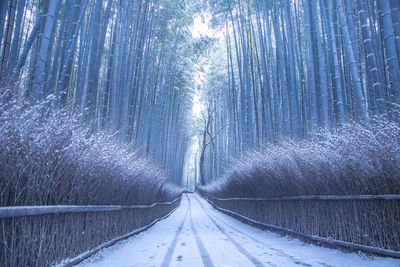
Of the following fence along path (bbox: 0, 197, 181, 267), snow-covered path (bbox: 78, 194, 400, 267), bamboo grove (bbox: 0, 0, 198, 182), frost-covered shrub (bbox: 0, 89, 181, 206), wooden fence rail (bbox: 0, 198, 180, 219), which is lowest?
snow-covered path (bbox: 78, 194, 400, 267)

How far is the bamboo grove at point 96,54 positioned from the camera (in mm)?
3354

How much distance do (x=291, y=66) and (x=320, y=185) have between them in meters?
3.42

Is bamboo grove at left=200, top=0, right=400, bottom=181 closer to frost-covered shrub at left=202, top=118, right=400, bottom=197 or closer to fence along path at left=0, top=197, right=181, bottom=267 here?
frost-covered shrub at left=202, top=118, right=400, bottom=197

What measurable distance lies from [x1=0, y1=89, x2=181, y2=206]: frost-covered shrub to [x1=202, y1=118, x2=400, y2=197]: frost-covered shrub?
8.68 feet

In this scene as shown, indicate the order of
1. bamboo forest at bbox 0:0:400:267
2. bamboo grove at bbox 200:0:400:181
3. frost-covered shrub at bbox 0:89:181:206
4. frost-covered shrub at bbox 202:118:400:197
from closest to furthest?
1. frost-covered shrub at bbox 0:89:181:206
2. bamboo forest at bbox 0:0:400:267
3. frost-covered shrub at bbox 202:118:400:197
4. bamboo grove at bbox 200:0:400:181

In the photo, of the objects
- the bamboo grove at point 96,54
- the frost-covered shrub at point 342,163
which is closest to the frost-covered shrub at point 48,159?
the bamboo grove at point 96,54

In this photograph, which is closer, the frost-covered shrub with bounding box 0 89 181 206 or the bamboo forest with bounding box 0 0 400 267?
the frost-covered shrub with bounding box 0 89 181 206

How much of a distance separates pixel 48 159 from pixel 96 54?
3.57 m

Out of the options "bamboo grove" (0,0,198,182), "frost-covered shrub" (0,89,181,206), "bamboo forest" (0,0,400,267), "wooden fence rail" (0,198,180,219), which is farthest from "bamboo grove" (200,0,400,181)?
"wooden fence rail" (0,198,180,219)

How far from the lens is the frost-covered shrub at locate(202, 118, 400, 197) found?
9.62ft

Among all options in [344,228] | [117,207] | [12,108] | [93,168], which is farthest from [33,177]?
[344,228]

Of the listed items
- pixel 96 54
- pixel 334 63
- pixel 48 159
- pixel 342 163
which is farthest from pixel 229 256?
pixel 96 54

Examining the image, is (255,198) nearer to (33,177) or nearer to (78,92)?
(78,92)

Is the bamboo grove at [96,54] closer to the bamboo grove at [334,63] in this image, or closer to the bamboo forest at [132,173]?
the bamboo forest at [132,173]
